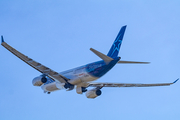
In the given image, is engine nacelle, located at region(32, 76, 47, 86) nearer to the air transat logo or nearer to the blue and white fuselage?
the blue and white fuselage

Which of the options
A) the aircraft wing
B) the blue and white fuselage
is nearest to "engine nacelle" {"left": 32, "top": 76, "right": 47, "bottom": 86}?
the aircraft wing

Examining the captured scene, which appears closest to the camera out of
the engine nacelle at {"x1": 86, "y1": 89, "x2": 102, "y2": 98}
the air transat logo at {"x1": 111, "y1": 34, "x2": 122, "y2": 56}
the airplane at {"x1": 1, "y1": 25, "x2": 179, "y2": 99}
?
the airplane at {"x1": 1, "y1": 25, "x2": 179, "y2": 99}

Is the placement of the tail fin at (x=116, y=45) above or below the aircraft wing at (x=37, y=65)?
above

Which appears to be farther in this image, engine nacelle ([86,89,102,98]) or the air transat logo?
engine nacelle ([86,89,102,98])

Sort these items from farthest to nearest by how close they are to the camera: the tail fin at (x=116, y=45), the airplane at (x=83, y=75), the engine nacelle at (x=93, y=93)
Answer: the engine nacelle at (x=93, y=93), the tail fin at (x=116, y=45), the airplane at (x=83, y=75)

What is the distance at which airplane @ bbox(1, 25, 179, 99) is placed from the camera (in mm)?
41291

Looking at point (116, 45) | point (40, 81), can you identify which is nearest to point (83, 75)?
point (40, 81)

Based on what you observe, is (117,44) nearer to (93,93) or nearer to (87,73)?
(87,73)

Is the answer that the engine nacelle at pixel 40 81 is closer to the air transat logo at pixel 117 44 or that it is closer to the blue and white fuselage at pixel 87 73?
the blue and white fuselage at pixel 87 73

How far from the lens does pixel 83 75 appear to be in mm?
44156

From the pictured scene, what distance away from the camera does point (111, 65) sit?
41.8 metres

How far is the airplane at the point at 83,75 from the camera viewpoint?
41.3m

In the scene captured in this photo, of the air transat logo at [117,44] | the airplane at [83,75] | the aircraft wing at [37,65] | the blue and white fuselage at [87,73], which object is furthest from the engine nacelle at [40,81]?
the air transat logo at [117,44]

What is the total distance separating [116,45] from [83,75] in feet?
20.9
